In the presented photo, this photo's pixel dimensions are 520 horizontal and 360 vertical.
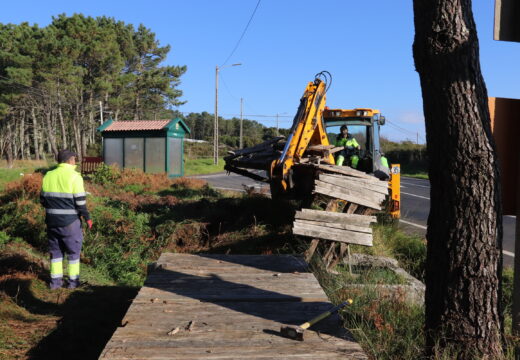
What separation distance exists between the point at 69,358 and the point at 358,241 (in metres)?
3.90

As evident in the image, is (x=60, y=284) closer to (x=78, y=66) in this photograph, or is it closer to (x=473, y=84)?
(x=473, y=84)

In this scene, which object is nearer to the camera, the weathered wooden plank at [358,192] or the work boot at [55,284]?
the work boot at [55,284]

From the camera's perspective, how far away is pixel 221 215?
1005 centimetres

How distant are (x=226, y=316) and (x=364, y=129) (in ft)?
28.3

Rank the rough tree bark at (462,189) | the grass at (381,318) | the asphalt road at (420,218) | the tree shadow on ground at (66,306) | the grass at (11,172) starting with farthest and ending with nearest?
the grass at (11,172), the asphalt road at (420,218), the tree shadow on ground at (66,306), the grass at (381,318), the rough tree bark at (462,189)

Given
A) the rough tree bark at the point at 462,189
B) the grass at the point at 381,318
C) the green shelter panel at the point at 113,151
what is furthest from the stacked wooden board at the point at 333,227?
the green shelter panel at the point at 113,151

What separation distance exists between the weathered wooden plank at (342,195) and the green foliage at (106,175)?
11215 millimetres

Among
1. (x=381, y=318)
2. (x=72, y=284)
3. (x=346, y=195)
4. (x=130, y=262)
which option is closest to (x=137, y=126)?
(x=130, y=262)

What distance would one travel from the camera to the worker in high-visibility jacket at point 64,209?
21.1 feet

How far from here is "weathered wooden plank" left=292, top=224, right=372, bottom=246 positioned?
6.55 metres

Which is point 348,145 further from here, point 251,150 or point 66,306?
point 66,306

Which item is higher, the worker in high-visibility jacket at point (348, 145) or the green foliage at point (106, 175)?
the worker in high-visibility jacket at point (348, 145)

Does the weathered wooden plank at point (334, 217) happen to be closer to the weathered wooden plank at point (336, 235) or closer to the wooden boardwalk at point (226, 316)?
the weathered wooden plank at point (336, 235)

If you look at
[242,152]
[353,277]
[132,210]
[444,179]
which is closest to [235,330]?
[444,179]
